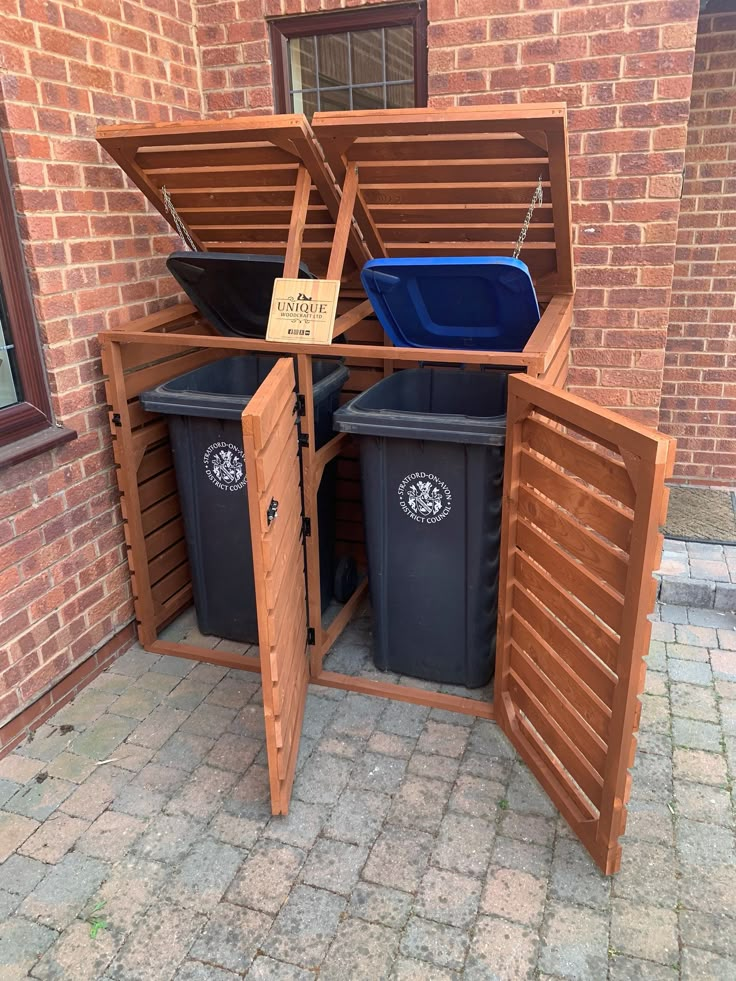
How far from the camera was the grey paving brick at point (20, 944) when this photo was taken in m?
2.02

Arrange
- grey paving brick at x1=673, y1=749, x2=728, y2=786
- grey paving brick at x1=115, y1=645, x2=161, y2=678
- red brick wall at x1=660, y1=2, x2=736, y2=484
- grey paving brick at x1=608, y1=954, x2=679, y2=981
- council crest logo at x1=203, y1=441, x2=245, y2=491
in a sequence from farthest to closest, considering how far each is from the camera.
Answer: red brick wall at x1=660, y1=2, x2=736, y2=484
grey paving brick at x1=115, y1=645, x2=161, y2=678
council crest logo at x1=203, y1=441, x2=245, y2=491
grey paving brick at x1=673, y1=749, x2=728, y2=786
grey paving brick at x1=608, y1=954, x2=679, y2=981

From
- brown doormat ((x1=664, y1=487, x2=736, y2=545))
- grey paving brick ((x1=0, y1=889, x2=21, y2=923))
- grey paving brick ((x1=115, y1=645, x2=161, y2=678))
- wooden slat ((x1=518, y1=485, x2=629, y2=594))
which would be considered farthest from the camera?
brown doormat ((x1=664, y1=487, x2=736, y2=545))

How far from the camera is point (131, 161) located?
3.01 meters

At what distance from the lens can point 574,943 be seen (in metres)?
2.05

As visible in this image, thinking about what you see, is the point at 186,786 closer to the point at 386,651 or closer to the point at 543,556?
the point at 386,651

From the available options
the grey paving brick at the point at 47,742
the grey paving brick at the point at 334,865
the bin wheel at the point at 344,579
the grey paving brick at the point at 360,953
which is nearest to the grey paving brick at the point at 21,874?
the grey paving brick at the point at 47,742

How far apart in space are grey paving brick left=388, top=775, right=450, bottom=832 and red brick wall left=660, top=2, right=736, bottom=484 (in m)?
3.04

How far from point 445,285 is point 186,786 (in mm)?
2116

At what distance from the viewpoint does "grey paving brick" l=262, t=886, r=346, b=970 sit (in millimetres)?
2041

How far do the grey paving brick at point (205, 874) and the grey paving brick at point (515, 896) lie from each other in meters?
0.79

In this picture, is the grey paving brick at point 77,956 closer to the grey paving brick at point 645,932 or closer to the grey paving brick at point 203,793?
the grey paving brick at point 203,793

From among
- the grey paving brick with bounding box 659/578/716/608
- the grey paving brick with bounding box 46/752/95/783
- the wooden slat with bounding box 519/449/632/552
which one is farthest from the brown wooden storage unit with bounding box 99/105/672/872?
the grey paving brick with bounding box 659/578/716/608

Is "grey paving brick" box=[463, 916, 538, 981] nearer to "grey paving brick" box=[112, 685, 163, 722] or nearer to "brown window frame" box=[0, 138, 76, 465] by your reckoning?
"grey paving brick" box=[112, 685, 163, 722]

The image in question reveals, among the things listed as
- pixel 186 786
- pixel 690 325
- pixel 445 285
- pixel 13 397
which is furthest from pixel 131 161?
pixel 690 325
